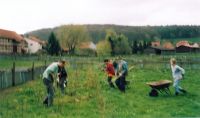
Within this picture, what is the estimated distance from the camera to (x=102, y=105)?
1514cm

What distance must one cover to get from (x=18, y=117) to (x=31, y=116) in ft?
1.43

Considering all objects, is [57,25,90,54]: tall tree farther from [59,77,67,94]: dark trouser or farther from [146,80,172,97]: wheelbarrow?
[146,80,172,97]: wheelbarrow

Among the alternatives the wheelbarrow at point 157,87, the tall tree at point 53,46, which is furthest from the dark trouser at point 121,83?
the tall tree at point 53,46

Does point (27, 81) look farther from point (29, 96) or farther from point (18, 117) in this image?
point (18, 117)

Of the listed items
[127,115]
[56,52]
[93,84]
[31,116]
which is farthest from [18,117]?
[56,52]

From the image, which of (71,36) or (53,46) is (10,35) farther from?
(71,36)

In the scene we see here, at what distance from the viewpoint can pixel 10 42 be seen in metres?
105

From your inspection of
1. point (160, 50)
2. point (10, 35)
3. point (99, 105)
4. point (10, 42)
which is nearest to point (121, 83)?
point (99, 105)

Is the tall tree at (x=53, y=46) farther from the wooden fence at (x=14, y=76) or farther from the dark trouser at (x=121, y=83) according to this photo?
the dark trouser at (x=121, y=83)

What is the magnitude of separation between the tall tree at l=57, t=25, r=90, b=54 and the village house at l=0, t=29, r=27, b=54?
15.4m

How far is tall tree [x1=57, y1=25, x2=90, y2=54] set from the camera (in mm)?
125625

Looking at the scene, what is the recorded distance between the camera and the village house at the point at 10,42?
99875 millimetres

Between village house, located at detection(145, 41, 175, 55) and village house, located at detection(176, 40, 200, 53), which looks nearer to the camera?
village house, located at detection(145, 41, 175, 55)

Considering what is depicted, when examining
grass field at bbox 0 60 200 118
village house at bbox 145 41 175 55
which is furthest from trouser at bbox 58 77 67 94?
village house at bbox 145 41 175 55
